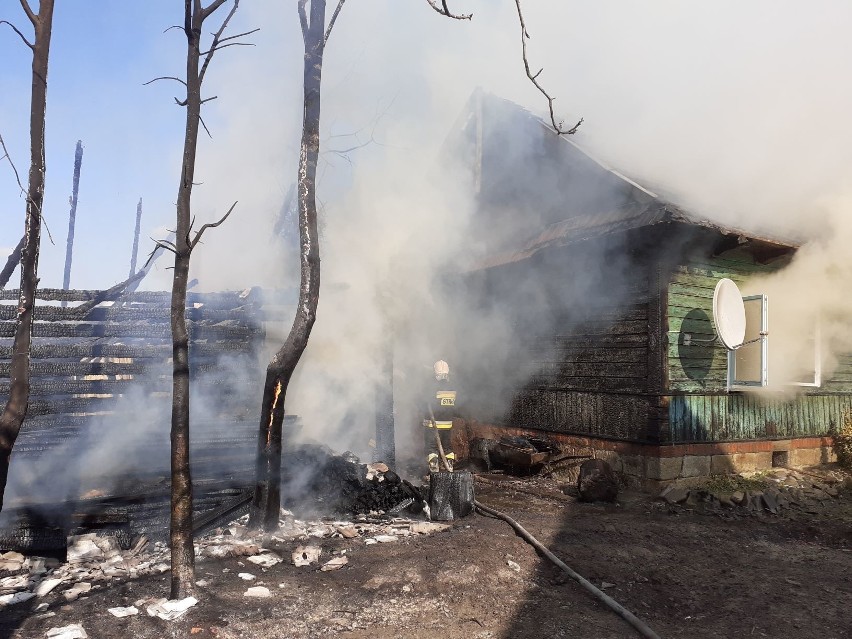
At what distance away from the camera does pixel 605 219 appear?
913 centimetres

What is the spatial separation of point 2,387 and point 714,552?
877cm

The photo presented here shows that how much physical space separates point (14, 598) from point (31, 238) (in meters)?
2.90

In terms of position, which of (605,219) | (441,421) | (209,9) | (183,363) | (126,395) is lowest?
(441,421)

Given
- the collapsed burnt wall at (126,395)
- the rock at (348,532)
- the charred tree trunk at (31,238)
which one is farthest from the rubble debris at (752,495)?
the charred tree trunk at (31,238)

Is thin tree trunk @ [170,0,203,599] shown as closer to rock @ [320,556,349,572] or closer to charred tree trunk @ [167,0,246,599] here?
charred tree trunk @ [167,0,246,599]

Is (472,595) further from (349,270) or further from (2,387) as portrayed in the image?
(349,270)

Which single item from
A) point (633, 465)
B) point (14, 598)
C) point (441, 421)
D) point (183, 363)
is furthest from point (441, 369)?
point (14, 598)

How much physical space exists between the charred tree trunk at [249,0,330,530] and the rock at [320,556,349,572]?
1168mm

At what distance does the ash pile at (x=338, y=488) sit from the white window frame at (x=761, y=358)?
16.8 ft

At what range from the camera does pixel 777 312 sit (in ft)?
32.3

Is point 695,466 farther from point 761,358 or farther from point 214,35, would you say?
point 214,35

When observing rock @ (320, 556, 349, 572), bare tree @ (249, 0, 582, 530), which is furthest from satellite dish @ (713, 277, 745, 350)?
rock @ (320, 556, 349, 572)

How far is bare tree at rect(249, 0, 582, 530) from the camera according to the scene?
625 centimetres

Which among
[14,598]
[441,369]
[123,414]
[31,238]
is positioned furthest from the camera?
[441,369]
